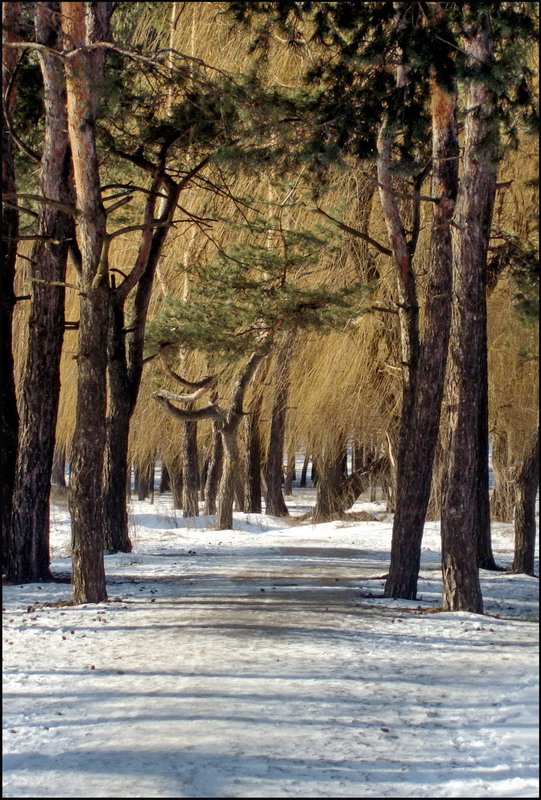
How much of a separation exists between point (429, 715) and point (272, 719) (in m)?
0.74

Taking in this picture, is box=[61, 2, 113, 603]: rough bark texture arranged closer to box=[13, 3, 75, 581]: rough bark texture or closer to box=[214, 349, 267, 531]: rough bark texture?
box=[13, 3, 75, 581]: rough bark texture

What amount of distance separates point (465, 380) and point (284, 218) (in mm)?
8474

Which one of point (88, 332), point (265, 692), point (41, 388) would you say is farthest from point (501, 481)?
point (265, 692)

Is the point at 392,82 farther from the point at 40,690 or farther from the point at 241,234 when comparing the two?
the point at 241,234

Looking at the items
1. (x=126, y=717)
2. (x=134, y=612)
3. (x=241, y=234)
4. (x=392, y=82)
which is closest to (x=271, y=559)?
(x=134, y=612)

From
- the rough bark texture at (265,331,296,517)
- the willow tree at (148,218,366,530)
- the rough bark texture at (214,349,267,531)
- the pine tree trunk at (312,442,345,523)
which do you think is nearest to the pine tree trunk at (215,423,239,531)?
the rough bark texture at (214,349,267,531)

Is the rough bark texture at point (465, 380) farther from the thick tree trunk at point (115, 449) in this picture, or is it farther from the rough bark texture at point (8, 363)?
the thick tree trunk at point (115, 449)

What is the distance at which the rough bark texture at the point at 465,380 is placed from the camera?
7355 mm

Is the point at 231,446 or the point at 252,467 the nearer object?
the point at 231,446

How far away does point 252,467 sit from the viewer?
74.0 ft

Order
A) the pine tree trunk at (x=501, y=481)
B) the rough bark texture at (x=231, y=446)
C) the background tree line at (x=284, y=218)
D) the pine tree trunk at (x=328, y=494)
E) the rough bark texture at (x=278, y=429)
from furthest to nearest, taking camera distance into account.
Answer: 1. the pine tree trunk at (x=328, y=494)
2. the rough bark texture at (x=278, y=429)
3. the rough bark texture at (x=231, y=446)
4. the pine tree trunk at (x=501, y=481)
5. the background tree line at (x=284, y=218)

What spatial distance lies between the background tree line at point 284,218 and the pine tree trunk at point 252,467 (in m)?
5.65

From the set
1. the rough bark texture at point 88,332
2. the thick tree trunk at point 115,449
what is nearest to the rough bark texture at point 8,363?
the rough bark texture at point 88,332

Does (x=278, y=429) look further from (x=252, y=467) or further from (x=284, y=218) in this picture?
(x=284, y=218)
